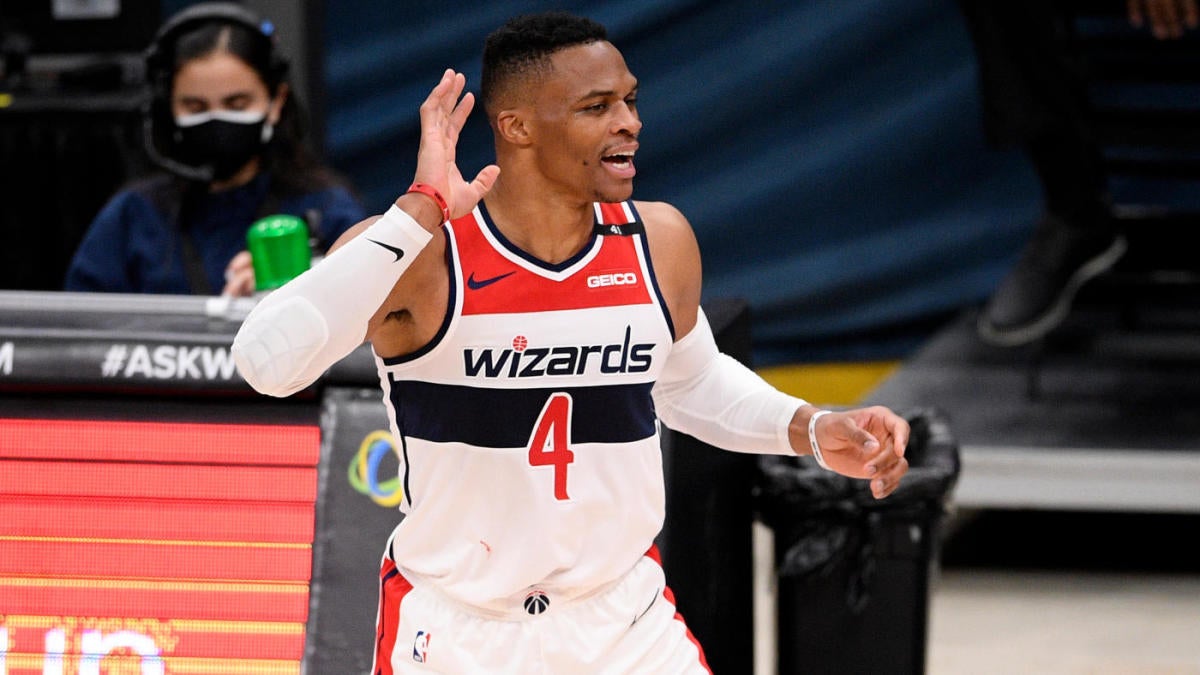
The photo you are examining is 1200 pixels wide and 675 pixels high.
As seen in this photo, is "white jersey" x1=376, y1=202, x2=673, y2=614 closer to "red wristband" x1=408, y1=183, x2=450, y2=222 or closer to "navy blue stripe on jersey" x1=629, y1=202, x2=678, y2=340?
"navy blue stripe on jersey" x1=629, y1=202, x2=678, y2=340

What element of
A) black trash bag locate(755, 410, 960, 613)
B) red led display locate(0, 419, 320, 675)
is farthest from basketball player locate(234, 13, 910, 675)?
black trash bag locate(755, 410, 960, 613)

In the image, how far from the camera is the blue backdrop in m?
7.05

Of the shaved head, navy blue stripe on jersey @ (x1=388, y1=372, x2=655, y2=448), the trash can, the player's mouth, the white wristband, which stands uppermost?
the shaved head

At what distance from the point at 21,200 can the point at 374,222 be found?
12.9 ft

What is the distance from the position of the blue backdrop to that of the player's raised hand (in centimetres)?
448

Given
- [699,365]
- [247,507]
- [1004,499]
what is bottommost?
[1004,499]

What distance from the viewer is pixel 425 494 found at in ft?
8.77

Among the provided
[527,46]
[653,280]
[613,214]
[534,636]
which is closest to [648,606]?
[534,636]

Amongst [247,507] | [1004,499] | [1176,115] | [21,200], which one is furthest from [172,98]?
[1176,115]

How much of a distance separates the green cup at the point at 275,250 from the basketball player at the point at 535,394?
0.98 metres

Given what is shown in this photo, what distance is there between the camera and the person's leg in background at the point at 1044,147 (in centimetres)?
595

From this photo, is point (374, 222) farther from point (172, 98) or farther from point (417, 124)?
point (417, 124)

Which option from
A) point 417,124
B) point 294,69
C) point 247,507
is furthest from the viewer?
point 417,124

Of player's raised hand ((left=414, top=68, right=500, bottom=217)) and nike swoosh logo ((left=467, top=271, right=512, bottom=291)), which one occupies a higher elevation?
player's raised hand ((left=414, top=68, right=500, bottom=217))
